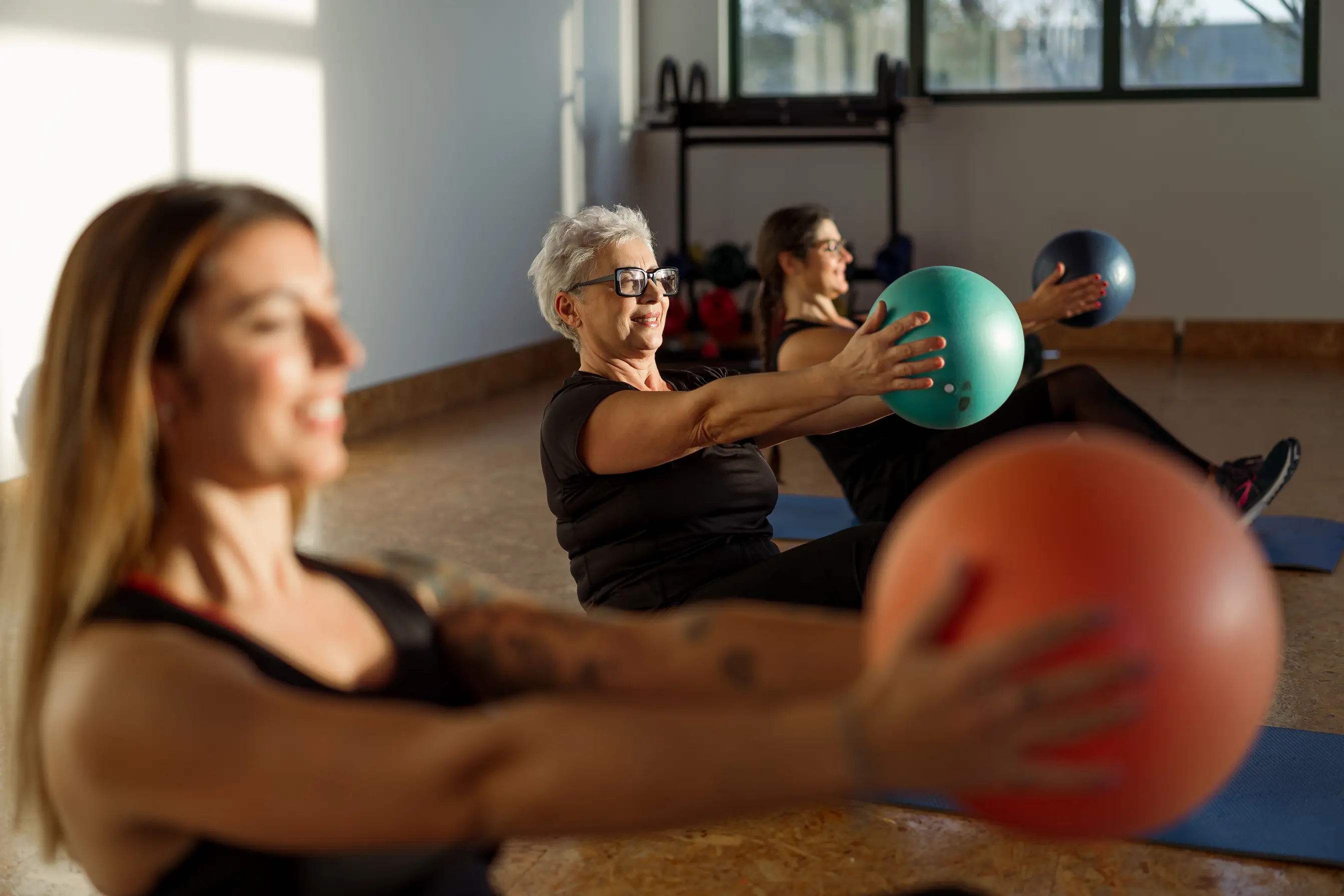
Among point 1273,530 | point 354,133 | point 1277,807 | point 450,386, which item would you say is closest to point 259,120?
point 354,133

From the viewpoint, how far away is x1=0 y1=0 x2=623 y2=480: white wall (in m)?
4.15

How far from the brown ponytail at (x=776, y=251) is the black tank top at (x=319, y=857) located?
2.46 metres

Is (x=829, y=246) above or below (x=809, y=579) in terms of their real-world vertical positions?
above

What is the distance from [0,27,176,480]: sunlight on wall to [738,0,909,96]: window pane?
16.1ft

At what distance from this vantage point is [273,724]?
885mm

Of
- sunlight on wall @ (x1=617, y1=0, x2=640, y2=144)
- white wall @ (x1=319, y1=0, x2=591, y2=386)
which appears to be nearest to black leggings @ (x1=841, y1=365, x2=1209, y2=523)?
white wall @ (x1=319, y1=0, x2=591, y2=386)

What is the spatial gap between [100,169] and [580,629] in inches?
150

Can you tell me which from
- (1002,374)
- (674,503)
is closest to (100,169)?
(674,503)

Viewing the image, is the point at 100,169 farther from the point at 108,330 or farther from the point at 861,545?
the point at 108,330

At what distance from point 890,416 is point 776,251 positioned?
0.57 meters

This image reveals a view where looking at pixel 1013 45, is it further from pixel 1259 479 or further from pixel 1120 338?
pixel 1259 479

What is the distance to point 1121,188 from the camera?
8.27m

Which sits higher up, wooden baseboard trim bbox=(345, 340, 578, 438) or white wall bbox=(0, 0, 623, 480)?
white wall bbox=(0, 0, 623, 480)

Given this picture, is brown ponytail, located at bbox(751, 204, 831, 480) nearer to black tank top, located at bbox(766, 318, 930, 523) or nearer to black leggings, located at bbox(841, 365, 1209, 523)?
black tank top, located at bbox(766, 318, 930, 523)
